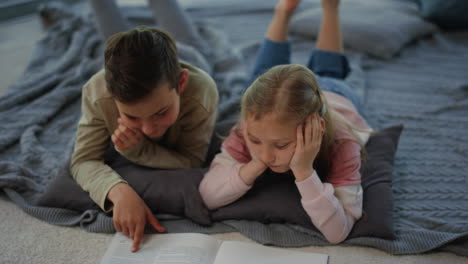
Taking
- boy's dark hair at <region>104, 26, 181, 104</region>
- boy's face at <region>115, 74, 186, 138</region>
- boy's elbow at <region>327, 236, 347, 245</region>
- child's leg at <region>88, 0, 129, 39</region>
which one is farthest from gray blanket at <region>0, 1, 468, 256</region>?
boy's dark hair at <region>104, 26, 181, 104</region>

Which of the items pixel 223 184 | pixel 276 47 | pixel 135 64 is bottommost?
pixel 223 184

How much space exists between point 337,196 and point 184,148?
17.0 inches

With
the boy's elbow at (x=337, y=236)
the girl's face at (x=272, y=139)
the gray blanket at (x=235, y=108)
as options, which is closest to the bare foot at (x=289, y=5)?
the gray blanket at (x=235, y=108)

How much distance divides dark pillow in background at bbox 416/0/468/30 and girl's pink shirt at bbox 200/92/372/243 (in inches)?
50.0

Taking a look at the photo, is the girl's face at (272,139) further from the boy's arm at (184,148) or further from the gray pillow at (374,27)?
the gray pillow at (374,27)

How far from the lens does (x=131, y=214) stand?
1.01 m

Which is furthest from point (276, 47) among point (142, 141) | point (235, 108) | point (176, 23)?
point (142, 141)

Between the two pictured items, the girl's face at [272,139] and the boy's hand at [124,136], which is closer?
the girl's face at [272,139]

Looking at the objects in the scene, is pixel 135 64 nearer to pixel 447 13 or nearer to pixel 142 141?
pixel 142 141

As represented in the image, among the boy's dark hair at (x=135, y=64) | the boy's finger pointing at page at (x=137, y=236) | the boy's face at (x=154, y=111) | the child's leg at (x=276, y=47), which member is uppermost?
the boy's dark hair at (x=135, y=64)

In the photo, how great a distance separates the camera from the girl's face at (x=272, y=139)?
2.95ft

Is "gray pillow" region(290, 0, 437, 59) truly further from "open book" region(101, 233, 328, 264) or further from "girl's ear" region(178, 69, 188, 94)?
"open book" region(101, 233, 328, 264)

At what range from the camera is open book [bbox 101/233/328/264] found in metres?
0.94

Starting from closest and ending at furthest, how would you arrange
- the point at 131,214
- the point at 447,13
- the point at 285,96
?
the point at 285,96 → the point at 131,214 → the point at 447,13
